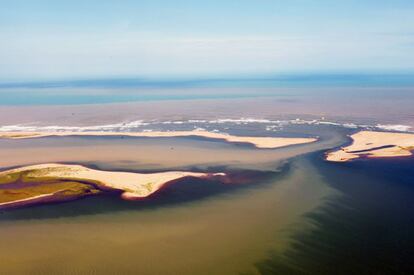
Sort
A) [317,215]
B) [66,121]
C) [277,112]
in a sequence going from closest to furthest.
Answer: [317,215] → [66,121] → [277,112]

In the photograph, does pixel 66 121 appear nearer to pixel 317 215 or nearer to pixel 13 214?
pixel 13 214

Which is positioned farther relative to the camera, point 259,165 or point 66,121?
point 66,121

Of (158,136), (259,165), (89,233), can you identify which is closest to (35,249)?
(89,233)

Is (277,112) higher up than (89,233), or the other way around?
(277,112)

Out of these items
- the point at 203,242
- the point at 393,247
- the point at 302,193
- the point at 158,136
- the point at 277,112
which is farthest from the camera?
the point at 277,112

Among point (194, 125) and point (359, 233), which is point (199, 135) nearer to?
point (194, 125)

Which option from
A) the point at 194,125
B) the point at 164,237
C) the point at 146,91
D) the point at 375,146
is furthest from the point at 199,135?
the point at 146,91

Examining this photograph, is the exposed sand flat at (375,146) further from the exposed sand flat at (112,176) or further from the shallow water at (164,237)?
the exposed sand flat at (112,176)

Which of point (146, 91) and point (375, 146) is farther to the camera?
point (146, 91)
